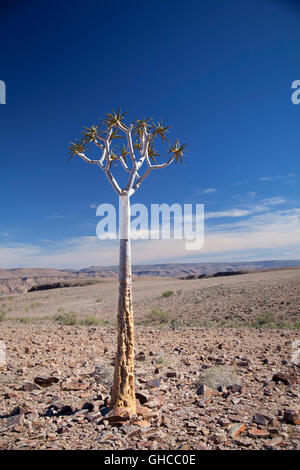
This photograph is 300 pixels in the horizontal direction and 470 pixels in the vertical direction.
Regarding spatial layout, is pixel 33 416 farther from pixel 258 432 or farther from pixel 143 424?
pixel 258 432

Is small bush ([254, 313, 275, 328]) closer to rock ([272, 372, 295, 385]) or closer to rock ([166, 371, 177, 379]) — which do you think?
rock ([272, 372, 295, 385])

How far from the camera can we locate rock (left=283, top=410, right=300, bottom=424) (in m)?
4.88

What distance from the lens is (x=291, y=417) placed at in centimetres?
489

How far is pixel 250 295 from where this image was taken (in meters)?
21.2

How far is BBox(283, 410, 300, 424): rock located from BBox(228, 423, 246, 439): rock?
804mm

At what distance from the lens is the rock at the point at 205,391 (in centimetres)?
613

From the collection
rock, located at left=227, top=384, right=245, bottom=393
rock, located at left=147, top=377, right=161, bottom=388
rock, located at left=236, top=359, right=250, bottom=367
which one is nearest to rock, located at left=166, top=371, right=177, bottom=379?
rock, located at left=147, top=377, right=161, bottom=388

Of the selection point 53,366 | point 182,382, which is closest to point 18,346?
point 53,366

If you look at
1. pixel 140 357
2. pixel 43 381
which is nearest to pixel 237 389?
pixel 140 357

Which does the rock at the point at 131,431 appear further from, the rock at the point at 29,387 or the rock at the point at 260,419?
the rock at the point at 29,387

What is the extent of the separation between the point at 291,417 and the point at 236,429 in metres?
1.02

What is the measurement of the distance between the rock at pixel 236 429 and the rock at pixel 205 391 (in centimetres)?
138

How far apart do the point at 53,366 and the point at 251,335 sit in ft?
25.2
